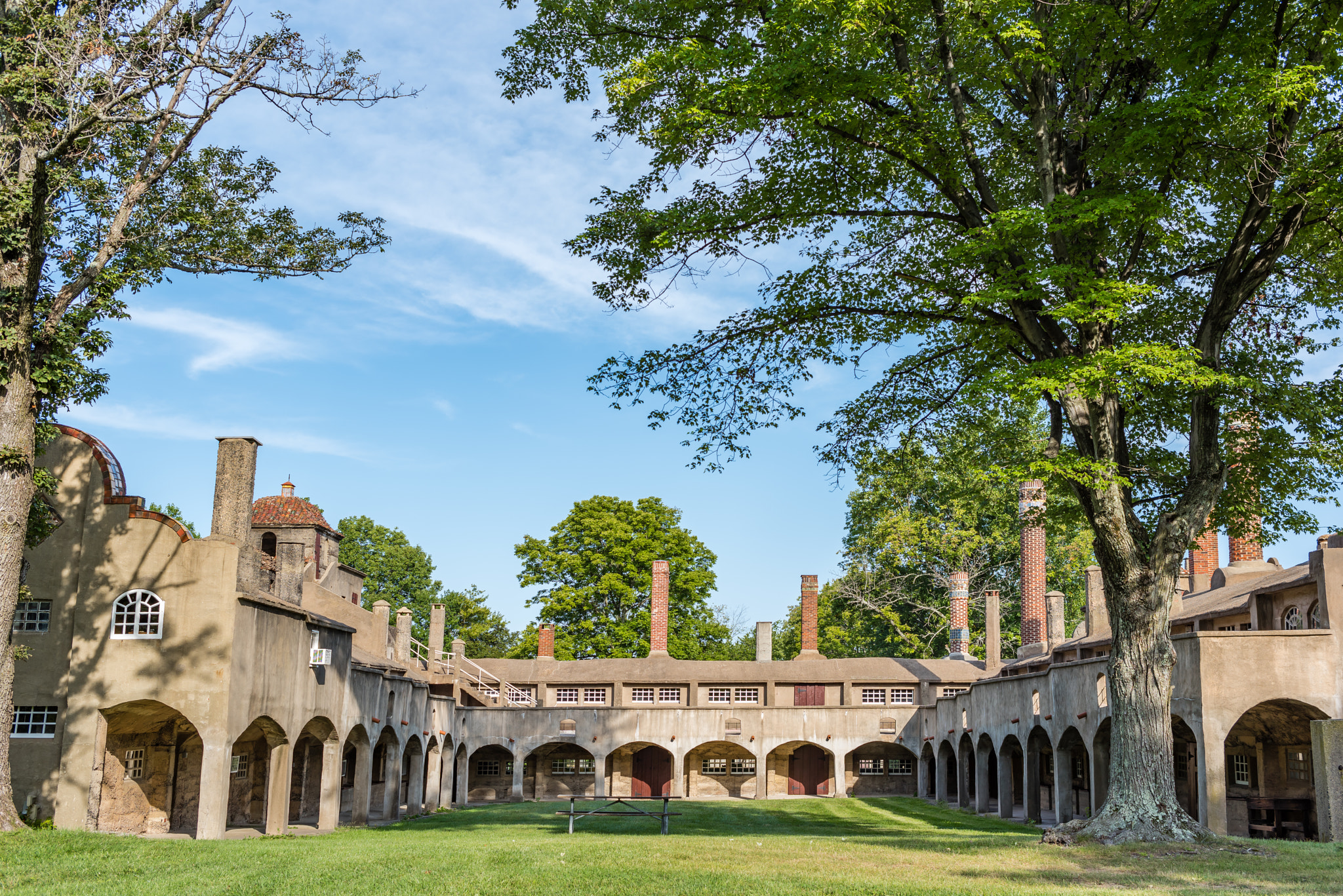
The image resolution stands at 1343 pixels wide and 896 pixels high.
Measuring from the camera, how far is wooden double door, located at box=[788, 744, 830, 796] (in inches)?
1818

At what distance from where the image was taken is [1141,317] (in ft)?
60.8

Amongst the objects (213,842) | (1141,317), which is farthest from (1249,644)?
(213,842)

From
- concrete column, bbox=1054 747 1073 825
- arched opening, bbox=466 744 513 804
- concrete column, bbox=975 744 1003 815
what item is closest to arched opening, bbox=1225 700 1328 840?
concrete column, bbox=1054 747 1073 825

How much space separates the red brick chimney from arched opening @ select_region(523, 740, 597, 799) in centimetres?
1694

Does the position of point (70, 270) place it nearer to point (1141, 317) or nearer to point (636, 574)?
point (1141, 317)

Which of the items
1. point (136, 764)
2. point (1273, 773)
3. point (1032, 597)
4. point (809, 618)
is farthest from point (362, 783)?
point (1032, 597)

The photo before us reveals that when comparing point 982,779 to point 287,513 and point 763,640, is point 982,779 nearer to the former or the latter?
point 763,640

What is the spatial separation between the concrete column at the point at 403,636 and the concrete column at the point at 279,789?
16940 millimetres

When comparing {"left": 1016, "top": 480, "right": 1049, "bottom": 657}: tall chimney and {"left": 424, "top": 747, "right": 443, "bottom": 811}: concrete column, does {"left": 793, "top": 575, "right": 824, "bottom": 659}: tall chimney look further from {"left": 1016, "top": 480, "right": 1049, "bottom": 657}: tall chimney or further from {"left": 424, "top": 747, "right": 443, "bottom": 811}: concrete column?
{"left": 424, "top": 747, "right": 443, "bottom": 811}: concrete column

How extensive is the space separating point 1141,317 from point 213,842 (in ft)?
61.1

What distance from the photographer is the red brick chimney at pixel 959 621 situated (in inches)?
1917

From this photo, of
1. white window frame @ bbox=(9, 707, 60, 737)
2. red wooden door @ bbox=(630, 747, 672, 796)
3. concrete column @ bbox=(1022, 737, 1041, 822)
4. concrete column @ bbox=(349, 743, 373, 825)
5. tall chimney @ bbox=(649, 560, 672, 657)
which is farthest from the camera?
tall chimney @ bbox=(649, 560, 672, 657)

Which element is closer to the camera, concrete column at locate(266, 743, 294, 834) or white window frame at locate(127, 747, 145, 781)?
concrete column at locate(266, 743, 294, 834)

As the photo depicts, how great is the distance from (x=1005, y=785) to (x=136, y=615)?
958 inches
